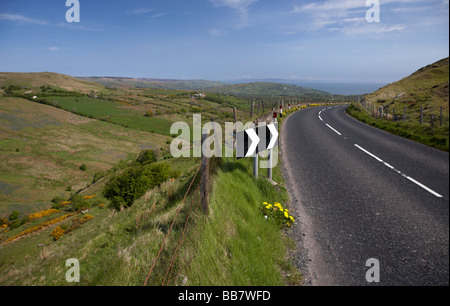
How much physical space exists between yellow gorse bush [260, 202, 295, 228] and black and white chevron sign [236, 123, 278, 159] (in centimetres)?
138

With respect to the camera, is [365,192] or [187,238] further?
[365,192]

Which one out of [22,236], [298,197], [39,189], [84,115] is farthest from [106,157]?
[298,197]

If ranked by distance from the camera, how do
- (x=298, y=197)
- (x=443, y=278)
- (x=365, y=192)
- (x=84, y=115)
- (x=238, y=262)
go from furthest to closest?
(x=84, y=115)
(x=298, y=197)
(x=365, y=192)
(x=238, y=262)
(x=443, y=278)

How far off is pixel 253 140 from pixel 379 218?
3.19 meters

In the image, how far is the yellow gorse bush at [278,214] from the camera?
5.07 meters

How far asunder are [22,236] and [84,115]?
244ft

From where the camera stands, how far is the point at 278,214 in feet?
17.3

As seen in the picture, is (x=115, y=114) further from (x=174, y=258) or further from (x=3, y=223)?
(x=174, y=258)

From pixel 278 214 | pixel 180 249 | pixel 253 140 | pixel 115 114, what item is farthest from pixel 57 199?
pixel 115 114

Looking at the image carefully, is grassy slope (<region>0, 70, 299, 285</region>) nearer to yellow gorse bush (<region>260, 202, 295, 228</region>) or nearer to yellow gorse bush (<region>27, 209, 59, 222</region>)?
yellow gorse bush (<region>260, 202, 295, 228</region>)

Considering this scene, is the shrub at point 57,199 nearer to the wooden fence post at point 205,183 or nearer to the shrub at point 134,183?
the shrub at point 134,183

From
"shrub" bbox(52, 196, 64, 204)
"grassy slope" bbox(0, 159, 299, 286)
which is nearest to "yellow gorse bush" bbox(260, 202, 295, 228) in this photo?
"grassy slope" bbox(0, 159, 299, 286)
